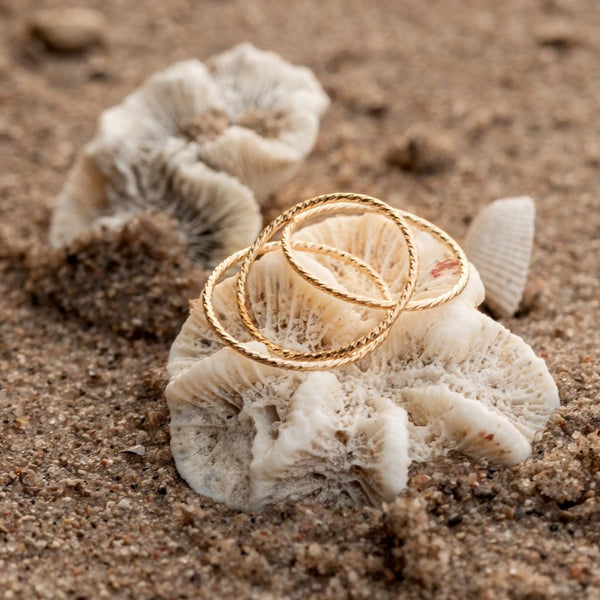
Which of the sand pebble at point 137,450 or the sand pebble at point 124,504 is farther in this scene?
the sand pebble at point 137,450

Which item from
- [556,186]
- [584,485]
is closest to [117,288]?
[584,485]

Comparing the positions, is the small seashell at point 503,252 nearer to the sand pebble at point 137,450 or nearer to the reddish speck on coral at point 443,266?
the reddish speck on coral at point 443,266

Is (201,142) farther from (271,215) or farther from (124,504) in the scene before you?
(124,504)

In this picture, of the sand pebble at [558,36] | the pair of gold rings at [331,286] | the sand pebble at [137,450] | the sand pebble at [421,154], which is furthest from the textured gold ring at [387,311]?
the sand pebble at [558,36]

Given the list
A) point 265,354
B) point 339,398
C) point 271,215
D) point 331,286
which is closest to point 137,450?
point 265,354

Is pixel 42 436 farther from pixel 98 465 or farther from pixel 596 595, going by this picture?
pixel 596 595

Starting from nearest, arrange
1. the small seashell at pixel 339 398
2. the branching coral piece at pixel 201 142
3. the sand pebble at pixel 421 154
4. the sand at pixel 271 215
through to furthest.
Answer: the sand at pixel 271 215, the small seashell at pixel 339 398, the branching coral piece at pixel 201 142, the sand pebble at pixel 421 154

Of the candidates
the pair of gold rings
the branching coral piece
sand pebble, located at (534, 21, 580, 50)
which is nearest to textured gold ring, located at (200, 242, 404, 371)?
the pair of gold rings

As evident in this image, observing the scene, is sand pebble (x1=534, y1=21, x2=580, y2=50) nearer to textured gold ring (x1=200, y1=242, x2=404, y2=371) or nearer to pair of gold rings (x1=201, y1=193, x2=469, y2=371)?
pair of gold rings (x1=201, y1=193, x2=469, y2=371)
